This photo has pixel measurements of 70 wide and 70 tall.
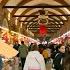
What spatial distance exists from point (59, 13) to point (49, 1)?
667 centimetres

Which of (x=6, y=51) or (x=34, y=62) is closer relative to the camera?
(x=6, y=51)

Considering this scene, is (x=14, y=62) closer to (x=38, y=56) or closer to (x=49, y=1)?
(x=38, y=56)

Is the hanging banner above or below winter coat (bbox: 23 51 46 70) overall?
above

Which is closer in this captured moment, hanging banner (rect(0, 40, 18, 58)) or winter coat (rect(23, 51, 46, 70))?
hanging banner (rect(0, 40, 18, 58))

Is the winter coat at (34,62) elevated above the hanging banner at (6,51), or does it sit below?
below

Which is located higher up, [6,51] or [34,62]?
[6,51]

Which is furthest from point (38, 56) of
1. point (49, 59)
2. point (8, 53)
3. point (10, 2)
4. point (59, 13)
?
point (59, 13)

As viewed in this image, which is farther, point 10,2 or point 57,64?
point 10,2

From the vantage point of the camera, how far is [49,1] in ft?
104

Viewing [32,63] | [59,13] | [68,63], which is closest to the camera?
[68,63]

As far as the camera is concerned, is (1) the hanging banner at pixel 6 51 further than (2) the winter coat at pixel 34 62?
No

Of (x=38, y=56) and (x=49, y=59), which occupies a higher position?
(x=38, y=56)

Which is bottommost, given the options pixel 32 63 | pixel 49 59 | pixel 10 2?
pixel 49 59

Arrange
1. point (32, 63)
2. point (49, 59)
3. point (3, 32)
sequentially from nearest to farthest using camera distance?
1. point (32, 63)
2. point (49, 59)
3. point (3, 32)
